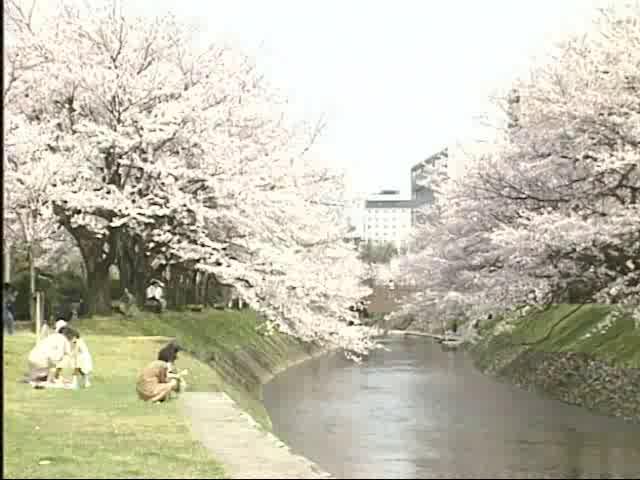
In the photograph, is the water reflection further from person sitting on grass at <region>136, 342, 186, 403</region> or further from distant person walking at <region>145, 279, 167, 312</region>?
distant person walking at <region>145, 279, 167, 312</region>

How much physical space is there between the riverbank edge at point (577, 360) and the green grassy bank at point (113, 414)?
30.4 ft

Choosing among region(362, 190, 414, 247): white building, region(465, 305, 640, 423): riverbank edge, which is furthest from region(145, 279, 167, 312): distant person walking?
region(362, 190, 414, 247): white building

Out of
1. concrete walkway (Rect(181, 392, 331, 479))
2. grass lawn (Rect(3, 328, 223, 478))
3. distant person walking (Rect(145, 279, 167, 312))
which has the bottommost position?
concrete walkway (Rect(181, 392, 331, 479))

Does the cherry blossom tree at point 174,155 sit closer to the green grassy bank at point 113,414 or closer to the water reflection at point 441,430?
the water reflection at point 441,430

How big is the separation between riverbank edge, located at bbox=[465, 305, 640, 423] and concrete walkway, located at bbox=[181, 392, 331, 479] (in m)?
12.0

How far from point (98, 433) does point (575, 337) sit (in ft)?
80.5

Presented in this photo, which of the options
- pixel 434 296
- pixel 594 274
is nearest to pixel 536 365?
pixel 434 296

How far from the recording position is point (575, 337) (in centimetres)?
3603

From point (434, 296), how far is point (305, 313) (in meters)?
11.2

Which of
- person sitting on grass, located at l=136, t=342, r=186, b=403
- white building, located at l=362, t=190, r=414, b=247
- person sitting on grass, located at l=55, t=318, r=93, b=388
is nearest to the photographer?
person sitting on grass, located at l=136, t=342, r=186, b=403

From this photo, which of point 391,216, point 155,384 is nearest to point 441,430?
point 155,384

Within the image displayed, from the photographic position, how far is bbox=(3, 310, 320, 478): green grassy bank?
1184 centimetres

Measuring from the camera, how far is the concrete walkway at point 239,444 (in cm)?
1159

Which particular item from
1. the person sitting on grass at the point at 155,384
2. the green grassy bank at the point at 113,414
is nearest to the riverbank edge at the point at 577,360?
the green grassy bank at the point at 113,414
